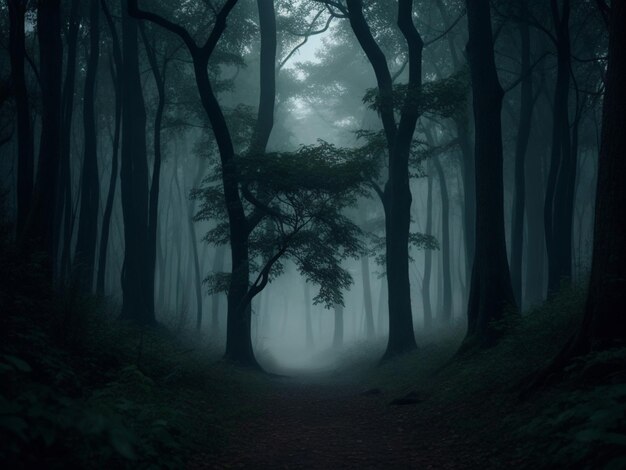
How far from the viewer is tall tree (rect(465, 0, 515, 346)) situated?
988cm

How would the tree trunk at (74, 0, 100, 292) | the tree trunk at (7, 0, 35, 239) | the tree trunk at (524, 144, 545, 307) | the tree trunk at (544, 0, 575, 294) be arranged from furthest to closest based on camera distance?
the tree trunk at (524, 144, 545, 307) < the tree trunk at (74, 0, 100, 292) < the tree trunk at (544, 0, 575, 294) < the tree trunk at (7, 0, 35, 239)

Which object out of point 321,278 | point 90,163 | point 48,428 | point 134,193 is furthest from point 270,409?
point 90,163

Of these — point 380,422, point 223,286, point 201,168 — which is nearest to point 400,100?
point 223,286

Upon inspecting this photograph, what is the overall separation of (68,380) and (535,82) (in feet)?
74.8

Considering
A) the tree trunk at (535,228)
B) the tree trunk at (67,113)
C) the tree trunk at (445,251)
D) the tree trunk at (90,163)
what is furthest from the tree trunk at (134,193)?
the tree trunk at (535,228)

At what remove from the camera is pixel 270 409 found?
354 inches

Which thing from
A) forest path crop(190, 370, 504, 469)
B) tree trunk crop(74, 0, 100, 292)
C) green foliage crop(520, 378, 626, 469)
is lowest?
forest path crop(190, 370, 504, 469)

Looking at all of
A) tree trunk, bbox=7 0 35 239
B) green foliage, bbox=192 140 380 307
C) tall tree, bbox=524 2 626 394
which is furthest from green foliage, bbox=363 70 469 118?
tree trunk, bbox=7 0 35 239

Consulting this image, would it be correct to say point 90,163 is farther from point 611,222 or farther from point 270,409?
point 611,222

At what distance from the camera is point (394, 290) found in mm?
15328

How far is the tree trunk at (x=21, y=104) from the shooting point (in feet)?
36.2

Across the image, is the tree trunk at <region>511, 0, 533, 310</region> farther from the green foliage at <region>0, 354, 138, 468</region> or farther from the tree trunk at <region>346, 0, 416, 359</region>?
the green foliage at <region>0, 354, 138, 468</region>

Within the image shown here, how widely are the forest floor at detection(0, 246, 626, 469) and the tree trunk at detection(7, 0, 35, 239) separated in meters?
3.95

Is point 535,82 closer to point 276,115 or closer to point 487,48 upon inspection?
point 487,48
